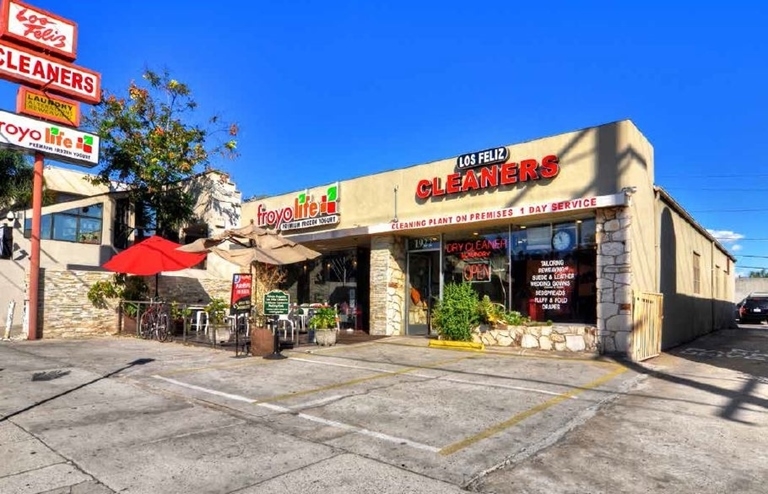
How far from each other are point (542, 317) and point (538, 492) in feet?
29.9

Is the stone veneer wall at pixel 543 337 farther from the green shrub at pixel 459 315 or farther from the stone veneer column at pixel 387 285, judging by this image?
the stone veneer column at pixel 387 285

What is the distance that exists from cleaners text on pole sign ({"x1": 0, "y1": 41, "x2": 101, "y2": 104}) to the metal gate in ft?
51.6

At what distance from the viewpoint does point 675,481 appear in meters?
4.28

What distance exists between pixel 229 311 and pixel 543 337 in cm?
854

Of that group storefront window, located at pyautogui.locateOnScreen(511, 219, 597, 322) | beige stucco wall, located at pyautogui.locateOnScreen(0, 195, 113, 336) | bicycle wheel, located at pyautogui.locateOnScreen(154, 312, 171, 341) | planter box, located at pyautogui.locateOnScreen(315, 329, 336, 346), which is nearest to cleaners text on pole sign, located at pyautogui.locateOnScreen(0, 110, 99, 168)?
beige stucco wall, located at pyautogui.locateOnScreen(0, 195, 113, 336)

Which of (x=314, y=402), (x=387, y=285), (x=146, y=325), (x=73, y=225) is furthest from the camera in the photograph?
(x=73, y=225)

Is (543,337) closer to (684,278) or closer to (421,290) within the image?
(421,290)

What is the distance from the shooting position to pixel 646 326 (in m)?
11.8

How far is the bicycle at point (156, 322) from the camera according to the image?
47.0 ft

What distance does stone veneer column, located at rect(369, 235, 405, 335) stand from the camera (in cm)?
1570

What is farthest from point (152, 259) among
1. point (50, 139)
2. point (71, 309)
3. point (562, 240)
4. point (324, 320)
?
point (562, 240)

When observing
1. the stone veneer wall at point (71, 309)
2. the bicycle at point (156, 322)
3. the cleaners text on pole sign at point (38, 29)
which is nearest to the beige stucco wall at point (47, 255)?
the stone veneer wall at point (71, 309)

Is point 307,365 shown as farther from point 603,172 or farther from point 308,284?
point 308,284

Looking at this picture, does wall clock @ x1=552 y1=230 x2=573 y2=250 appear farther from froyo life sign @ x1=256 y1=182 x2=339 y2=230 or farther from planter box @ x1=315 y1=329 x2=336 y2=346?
froyo life sign @ x1=256 y1=182 x2=339 y2=230
